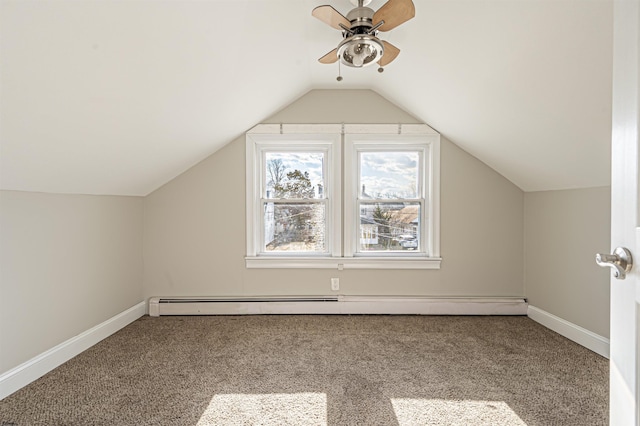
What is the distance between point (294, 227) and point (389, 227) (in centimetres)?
102

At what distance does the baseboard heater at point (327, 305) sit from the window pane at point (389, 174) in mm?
1110

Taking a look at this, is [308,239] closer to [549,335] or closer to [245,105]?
[245,105]

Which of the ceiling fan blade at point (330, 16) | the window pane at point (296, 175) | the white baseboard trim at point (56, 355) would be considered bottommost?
the white baseboard trim at point (56, 355)

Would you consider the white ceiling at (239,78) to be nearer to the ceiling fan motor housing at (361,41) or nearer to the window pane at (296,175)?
the ceiling fan motor housing at (361,41)

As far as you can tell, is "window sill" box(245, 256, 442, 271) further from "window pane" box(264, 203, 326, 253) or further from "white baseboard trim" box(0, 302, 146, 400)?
"white baseboard trim" box(0, 302, 146, 400)

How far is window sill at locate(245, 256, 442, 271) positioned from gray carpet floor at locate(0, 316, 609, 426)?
0.61 metres

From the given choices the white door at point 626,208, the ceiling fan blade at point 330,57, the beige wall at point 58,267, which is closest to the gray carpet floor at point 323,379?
the beige wall at point 58,267

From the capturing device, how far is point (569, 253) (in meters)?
2.75

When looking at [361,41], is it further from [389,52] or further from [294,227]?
[294,227]

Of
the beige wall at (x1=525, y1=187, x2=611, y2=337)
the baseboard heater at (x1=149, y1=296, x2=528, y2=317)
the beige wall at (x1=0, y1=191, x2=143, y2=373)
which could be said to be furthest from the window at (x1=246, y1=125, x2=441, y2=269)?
the beige wall at (x1=0, y1=191, x2=143, y2=373)

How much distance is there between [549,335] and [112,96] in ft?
11.9

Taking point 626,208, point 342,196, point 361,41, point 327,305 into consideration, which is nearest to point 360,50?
point 361,41

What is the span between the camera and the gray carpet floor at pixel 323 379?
1761mm

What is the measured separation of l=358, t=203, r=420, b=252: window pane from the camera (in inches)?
139
